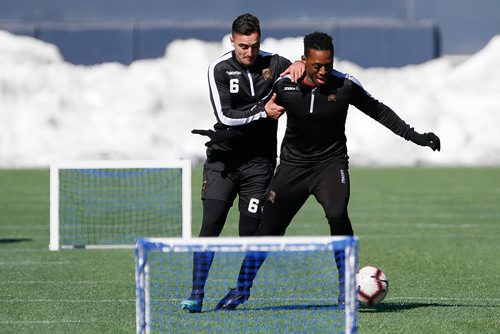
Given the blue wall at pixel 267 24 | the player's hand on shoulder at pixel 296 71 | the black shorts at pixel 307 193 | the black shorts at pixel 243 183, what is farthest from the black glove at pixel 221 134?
the blue wall at pixel 267 24

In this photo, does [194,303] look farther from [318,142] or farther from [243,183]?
[318,142]

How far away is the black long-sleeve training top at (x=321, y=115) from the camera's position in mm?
9078

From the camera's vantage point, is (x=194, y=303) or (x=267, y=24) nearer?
(x=194, y=303)

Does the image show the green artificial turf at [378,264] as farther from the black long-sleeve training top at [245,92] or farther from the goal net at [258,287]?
the black long-sleeve training top at [245,92]

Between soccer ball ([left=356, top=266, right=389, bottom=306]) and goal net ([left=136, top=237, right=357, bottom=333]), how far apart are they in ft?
0.74

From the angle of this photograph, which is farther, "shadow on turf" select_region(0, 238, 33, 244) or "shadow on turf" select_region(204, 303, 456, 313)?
"shadow on turf" select_region(0, 238, 33, 244)

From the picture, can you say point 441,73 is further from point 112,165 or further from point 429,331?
point 429,331

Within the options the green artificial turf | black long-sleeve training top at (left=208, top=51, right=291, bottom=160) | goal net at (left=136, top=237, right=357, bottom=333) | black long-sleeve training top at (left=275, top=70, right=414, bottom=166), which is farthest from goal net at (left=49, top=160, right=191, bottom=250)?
black long-sleeve training top at (left=275, top=70, right=414, bottom=166)

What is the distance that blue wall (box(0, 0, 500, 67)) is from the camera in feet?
110

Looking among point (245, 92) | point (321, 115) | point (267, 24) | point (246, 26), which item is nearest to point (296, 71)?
point (321, 115)

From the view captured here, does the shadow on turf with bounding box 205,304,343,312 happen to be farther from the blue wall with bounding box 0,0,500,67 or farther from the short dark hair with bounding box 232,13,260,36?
the blue wall with bounding box 0,0,500,67

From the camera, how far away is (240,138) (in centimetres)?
966

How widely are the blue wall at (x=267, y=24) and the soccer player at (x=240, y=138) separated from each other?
23.5 meters

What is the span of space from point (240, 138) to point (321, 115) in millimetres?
849
